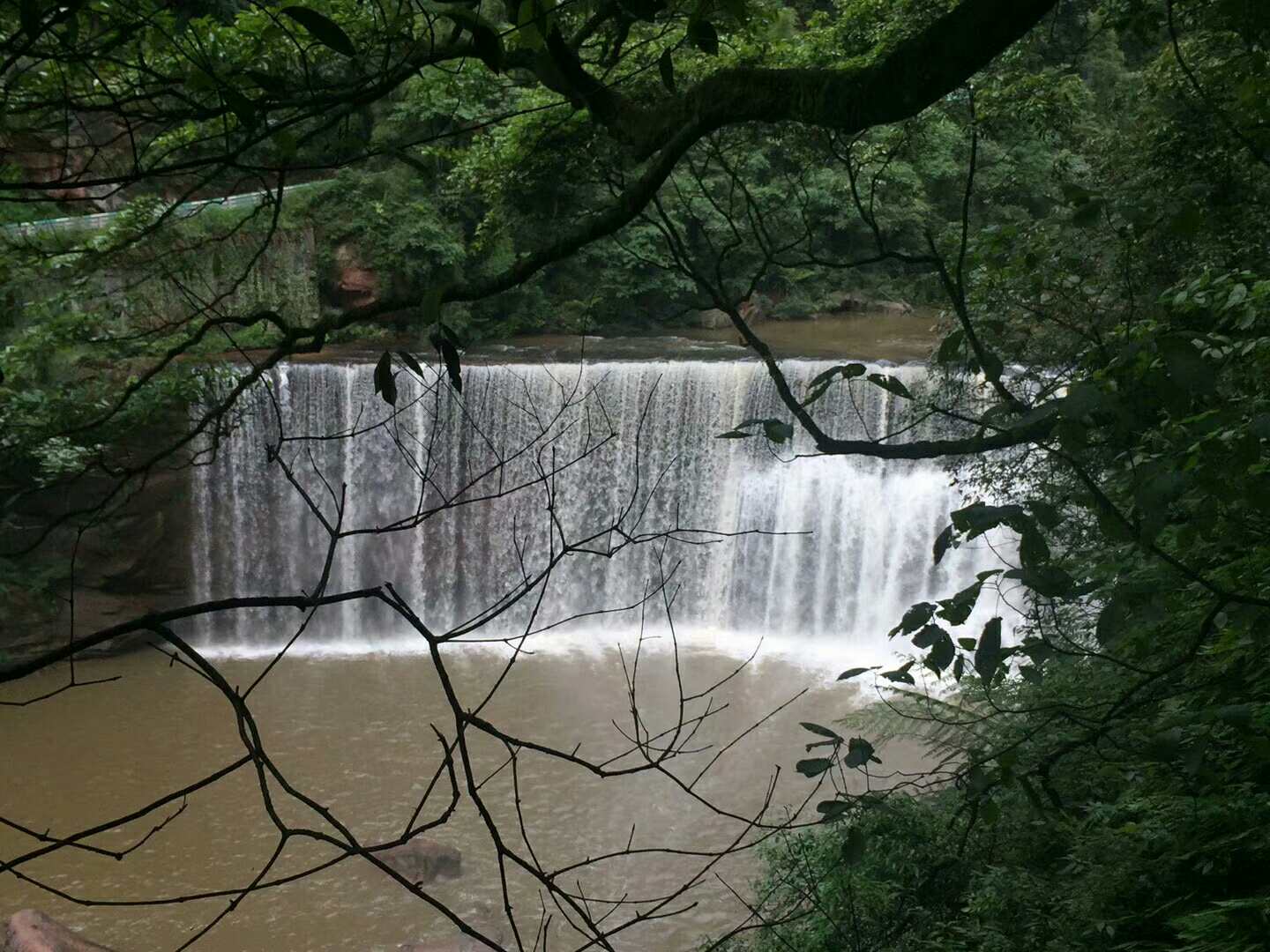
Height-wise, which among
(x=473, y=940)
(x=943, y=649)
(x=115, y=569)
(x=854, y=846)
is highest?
(x=943, y=649)

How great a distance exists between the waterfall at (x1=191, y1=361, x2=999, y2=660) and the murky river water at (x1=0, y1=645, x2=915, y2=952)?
0.86m

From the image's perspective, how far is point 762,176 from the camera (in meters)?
18.7

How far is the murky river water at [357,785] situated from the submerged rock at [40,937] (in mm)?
274

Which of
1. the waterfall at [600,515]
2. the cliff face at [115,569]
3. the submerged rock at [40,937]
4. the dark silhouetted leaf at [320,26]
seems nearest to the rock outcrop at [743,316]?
the waterfall at [600,515]

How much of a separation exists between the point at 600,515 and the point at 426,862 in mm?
5360

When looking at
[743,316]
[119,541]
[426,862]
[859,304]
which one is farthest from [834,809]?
[859,304]

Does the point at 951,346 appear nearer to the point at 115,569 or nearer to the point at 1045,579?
the point at 1045,579

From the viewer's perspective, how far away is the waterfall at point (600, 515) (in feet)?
38.0

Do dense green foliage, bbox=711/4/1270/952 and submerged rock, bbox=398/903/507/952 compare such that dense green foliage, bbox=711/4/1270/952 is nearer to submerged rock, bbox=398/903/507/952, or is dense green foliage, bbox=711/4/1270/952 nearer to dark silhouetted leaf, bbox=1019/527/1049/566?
dark silhouetted leaf, bbox=1019/527/1049/566

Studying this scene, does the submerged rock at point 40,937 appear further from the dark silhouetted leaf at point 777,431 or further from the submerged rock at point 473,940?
the dark silhouetted leaf at point 777,431

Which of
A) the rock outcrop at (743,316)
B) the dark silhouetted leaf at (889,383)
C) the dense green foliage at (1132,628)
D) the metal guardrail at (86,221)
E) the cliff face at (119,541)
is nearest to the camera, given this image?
the dense green foliage at (1132,628)

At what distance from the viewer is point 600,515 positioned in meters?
12.4

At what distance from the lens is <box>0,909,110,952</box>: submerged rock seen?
6305mm

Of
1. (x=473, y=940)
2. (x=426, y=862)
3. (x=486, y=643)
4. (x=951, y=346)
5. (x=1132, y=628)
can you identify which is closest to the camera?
(x=951, y=346)
